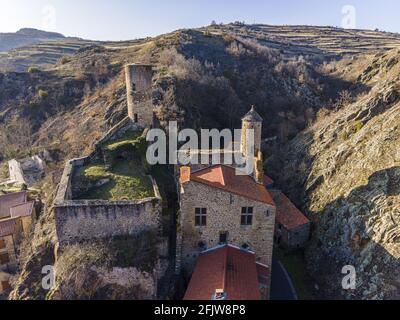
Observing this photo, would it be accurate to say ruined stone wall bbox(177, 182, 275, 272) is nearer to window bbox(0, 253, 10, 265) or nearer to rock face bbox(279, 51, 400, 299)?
rock face bbox(279, 51, 400, 299)

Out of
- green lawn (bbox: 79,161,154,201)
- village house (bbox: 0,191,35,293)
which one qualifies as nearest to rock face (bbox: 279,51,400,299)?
green lawn (bbox: 79,161,154,201)

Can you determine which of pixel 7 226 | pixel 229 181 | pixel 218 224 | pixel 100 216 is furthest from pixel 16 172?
pixel 229 181

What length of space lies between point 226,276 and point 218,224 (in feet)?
13.9

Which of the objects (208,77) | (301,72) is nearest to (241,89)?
(208,77)

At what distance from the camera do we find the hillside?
24672 millimetres

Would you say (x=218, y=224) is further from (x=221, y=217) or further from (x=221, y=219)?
(x=221, y=217)

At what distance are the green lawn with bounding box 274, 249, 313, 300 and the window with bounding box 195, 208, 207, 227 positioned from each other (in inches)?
359

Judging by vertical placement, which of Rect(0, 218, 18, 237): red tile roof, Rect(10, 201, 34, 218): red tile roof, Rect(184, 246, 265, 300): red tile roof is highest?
Rect(184, 246, 265, 300): red tile roof

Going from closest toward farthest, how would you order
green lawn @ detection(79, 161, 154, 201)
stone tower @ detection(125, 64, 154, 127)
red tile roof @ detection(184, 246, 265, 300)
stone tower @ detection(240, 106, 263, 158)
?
red tile roof @ detection(184, 246, 265, 300)
green lawn @ detection(79, 161, 154, 201)
stone tower @ detection(240, 106, 263, 158)
stone tower @ detection(125, 64, 154, 127)

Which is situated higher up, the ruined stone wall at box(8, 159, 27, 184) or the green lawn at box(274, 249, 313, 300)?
the ruined stone wall at box(8, 159, 27, 184)

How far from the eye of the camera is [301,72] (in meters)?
64.2

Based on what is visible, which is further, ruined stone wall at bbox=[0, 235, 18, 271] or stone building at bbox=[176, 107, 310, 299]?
ruined stone wall at bbox=[0, 235, 18, 271]

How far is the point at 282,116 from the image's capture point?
168 ft
